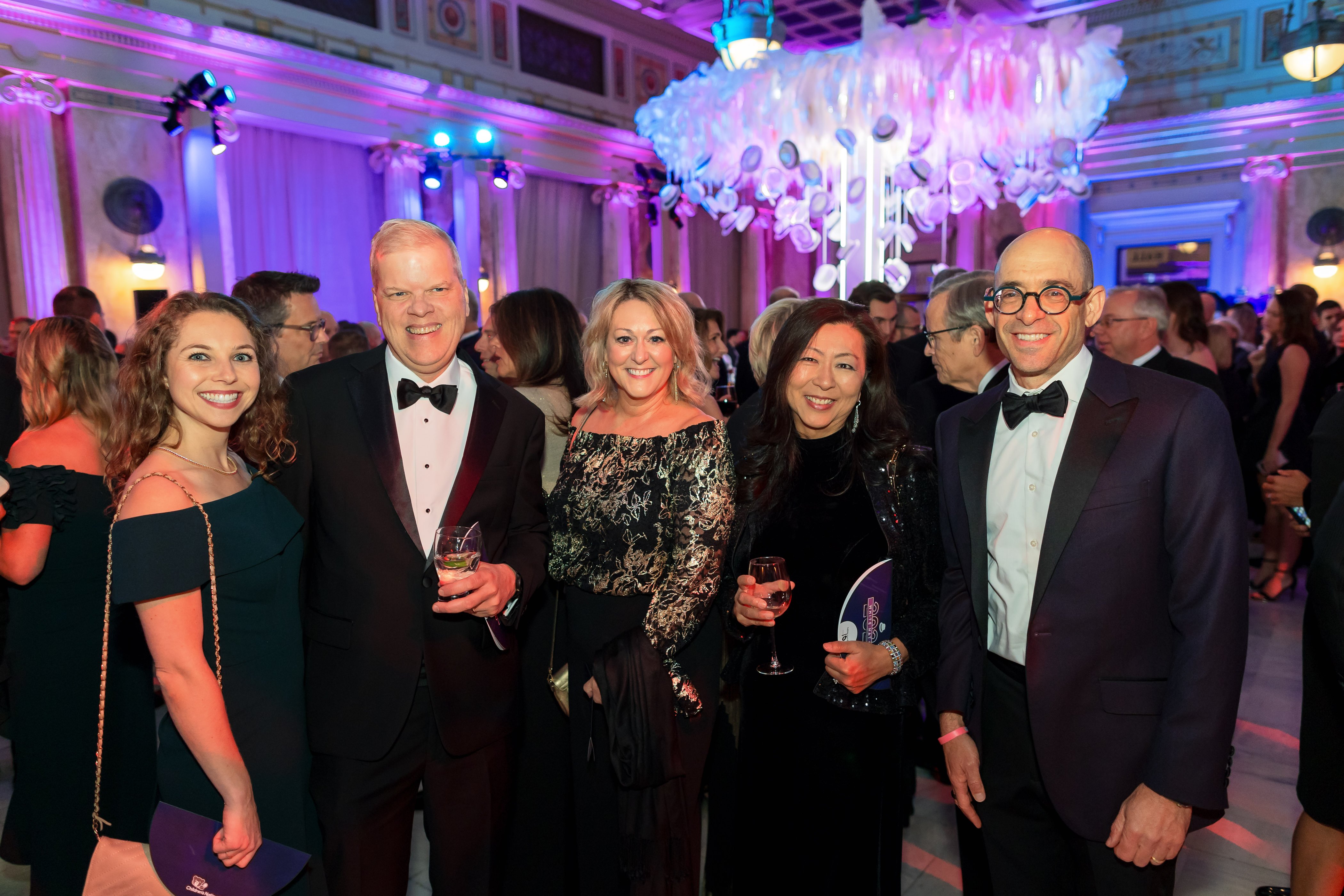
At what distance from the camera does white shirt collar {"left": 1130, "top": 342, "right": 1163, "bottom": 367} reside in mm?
3752

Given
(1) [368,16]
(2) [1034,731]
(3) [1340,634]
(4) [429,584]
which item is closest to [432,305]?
(4) [429,584]

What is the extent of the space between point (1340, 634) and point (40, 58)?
9267mm

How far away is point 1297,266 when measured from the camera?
11.6 m

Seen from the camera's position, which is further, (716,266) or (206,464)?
(716,266)

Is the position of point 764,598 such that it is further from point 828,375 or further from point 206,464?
point 206,464

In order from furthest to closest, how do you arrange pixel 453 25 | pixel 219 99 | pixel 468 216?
1. pixel 468 216
2. pixel 453 25
3. pixel 219 99

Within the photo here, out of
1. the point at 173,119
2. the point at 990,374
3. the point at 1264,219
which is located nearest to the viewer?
the point at 990,374

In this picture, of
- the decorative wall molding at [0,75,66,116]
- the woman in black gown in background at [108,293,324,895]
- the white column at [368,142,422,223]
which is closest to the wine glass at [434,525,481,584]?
the woman in black gown in background at [108,293,324,895]

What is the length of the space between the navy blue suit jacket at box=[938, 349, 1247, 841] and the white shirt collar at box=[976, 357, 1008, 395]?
1400mm

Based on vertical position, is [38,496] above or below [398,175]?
below

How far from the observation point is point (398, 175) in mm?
10211

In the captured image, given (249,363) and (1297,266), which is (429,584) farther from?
(1297,266)

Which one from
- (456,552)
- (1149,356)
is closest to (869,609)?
A: (456,552)

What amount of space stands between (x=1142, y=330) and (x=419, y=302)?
10.8 feet
